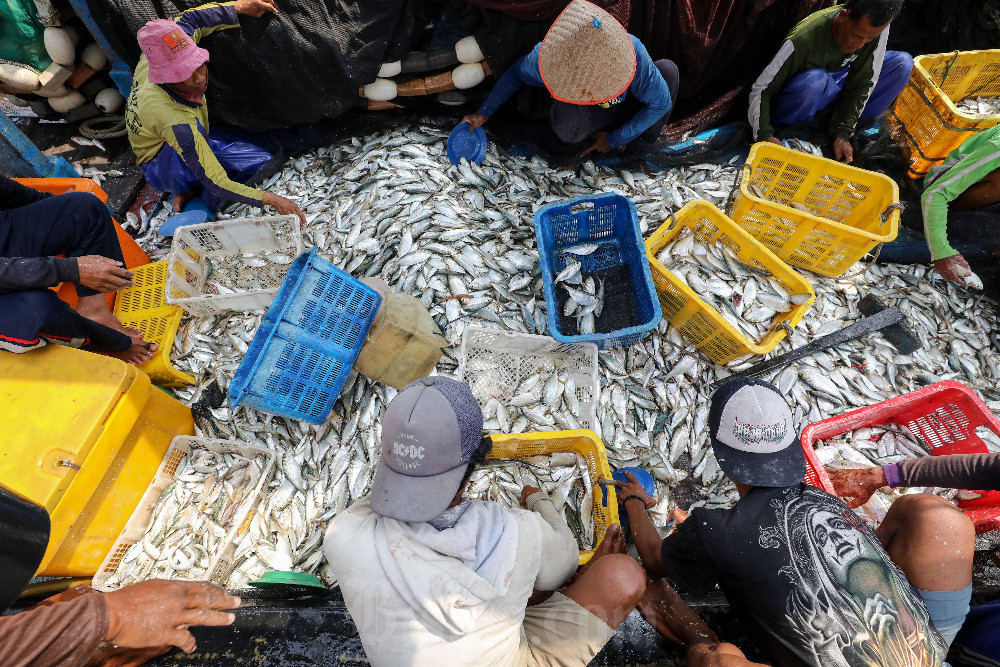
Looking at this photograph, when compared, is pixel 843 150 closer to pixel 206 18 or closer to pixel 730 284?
pixel 730 284

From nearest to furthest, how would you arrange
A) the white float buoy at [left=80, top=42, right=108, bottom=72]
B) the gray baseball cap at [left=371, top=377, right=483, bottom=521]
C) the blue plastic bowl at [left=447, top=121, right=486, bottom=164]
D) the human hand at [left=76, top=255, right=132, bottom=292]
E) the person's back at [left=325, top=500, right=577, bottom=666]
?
1. the person's back at [left=325, top=500, right=577, bottom=666]
2. the gray baseball cap at [left=371, top=377, right=483, bottom=521]
3. the human hand at [left=76, top=255, right=132, bottom=292]
4. the blue plastic bowl at [left=447, top=121, right=486, bottom=164]
5. the white float buoy at [left=80, top=42, right=108, bottom=72]

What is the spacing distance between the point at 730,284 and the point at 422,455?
2.53 meters

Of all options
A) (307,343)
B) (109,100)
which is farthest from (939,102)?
(109,100)

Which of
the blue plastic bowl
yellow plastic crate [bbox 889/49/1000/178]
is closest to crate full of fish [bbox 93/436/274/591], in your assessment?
the blue plastic bowl

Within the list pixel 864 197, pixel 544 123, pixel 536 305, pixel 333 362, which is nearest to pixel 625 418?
pixel 536 305

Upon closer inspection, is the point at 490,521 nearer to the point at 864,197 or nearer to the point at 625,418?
the point at 625,418

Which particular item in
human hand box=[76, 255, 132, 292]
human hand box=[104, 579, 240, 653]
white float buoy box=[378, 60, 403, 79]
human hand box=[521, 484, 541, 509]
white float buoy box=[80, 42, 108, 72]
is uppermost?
white float buoy box=[378, 60, 403, 79]

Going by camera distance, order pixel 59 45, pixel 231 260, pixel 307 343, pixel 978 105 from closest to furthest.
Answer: pixel 307 343 → pixel 231 260 → pixel 59 45 → pixel 978 105

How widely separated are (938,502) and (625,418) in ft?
5.20

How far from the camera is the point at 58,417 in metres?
2.43

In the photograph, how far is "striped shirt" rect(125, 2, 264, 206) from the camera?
11.4 feet

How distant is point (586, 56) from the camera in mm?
2998

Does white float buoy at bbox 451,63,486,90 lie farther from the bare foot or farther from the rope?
the rope

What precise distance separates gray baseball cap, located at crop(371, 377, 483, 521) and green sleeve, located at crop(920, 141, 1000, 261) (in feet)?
13.3
